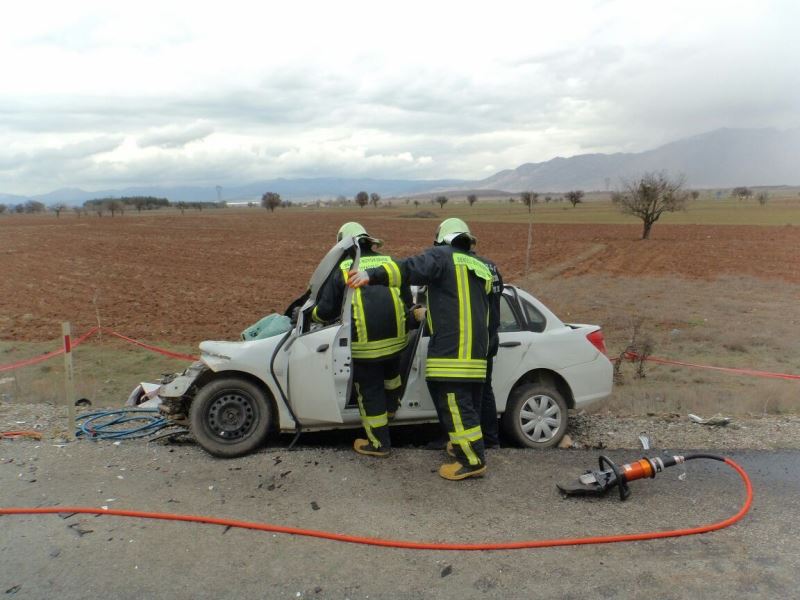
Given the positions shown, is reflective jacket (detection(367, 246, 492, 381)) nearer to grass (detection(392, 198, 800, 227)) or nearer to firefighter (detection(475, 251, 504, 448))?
firefighter (detection(475, 251, 504, 448))

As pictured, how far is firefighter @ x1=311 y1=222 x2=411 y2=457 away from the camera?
4625 mm

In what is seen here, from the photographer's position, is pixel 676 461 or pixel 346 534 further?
pixel 676 461

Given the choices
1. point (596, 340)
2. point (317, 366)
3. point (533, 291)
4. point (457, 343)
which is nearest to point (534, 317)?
point (596, 340)

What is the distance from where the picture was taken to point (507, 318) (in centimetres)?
543

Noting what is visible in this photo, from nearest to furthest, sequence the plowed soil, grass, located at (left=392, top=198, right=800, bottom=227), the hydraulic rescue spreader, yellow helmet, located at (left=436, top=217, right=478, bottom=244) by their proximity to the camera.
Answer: the hydraulic rescue spreader, yellow helmet, located at (left=436, top=217, right=478, bottom=244), the plowed soil, grass, located at (left=392, top=198, right=800, bottom=227)

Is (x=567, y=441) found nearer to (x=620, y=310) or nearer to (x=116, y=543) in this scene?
(x=116, y=543)

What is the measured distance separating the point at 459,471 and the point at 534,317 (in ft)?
5.53

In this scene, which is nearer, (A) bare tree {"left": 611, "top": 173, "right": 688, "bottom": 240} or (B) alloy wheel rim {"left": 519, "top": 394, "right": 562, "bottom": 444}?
(B) alloy wheel rim {"left": 519, "top": 394, "right": 562, "bottom": 444}

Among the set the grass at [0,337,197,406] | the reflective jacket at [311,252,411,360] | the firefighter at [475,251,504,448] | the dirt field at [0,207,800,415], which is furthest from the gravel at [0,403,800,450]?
the reflective jacket at [311,252,411,360]

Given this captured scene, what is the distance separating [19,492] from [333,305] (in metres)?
2.43

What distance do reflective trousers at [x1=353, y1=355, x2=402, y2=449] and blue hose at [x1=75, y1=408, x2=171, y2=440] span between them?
180cm

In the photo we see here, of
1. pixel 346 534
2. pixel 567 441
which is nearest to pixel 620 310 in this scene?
pixel 567 441

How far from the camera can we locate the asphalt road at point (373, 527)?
311cm

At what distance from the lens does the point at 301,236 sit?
4903 cm
